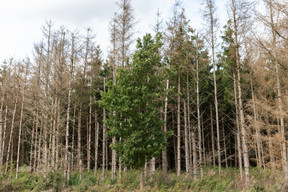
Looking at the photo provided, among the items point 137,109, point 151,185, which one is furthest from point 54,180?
point 137,109

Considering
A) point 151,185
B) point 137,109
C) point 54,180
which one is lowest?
point 151,185

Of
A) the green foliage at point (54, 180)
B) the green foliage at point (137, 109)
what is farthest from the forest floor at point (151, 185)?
the green foliage at point (137, 109)

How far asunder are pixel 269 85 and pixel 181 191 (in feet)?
29.7

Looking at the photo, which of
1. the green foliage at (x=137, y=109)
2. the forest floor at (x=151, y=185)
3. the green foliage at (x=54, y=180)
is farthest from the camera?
the green foliage at (x=54, y=180)

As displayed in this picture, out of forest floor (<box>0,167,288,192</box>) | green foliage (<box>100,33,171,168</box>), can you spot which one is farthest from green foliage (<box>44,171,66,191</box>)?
green foliage (<box>100,33,171,168</box>)

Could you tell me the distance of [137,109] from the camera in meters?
10.2

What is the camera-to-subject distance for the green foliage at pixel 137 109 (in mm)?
9234

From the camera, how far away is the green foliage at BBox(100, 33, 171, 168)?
9.23 metres

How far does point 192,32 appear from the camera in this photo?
13781 millimetres

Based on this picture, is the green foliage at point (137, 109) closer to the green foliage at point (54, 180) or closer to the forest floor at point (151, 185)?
the forest floor at point (151, 185)

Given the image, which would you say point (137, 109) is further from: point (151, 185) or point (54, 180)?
point (54, 180)

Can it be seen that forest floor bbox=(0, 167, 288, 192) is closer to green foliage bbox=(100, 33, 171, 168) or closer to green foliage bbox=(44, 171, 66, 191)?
green foliage bbox=(44, 171, 66, 191)

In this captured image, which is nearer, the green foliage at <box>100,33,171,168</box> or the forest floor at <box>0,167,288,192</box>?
the green foliage at <box>100,33,171,168</box>

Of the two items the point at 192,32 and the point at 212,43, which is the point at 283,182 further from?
the point at 192,32
